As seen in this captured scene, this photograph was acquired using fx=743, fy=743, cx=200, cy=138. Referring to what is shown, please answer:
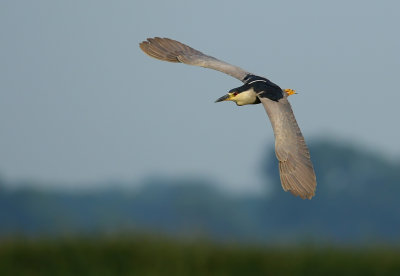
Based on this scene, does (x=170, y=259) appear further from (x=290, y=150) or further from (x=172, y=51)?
(x=290, y=150)

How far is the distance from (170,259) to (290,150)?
5.88 metres

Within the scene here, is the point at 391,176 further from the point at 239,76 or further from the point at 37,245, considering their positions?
the point at 239,76

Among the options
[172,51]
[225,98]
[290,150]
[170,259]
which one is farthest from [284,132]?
[170,259]

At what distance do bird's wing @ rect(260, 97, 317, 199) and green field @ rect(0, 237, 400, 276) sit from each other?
5517 millimetres

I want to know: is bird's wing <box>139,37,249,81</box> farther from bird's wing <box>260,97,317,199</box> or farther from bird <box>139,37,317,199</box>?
bird's wing <box>260,97,317,199</box>

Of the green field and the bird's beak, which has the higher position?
the bird's beak

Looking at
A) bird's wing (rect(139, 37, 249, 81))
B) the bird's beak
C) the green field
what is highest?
bird's wing (rect(139, 37, 249, 81))

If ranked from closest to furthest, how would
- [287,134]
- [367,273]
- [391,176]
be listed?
[287,134] → [367,273] → [391,176]

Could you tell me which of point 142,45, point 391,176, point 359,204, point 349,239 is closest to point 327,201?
point 359,204

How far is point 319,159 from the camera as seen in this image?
196 feet

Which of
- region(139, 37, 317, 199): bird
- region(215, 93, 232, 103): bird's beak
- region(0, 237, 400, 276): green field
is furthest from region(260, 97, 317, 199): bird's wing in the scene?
region(0, 237, 400, 276): green field

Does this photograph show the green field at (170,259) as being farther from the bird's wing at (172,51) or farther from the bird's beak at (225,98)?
the bird's beak at (225,98)

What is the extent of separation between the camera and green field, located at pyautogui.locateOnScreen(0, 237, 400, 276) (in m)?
11.4

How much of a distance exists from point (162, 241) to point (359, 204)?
4745 centimetres
